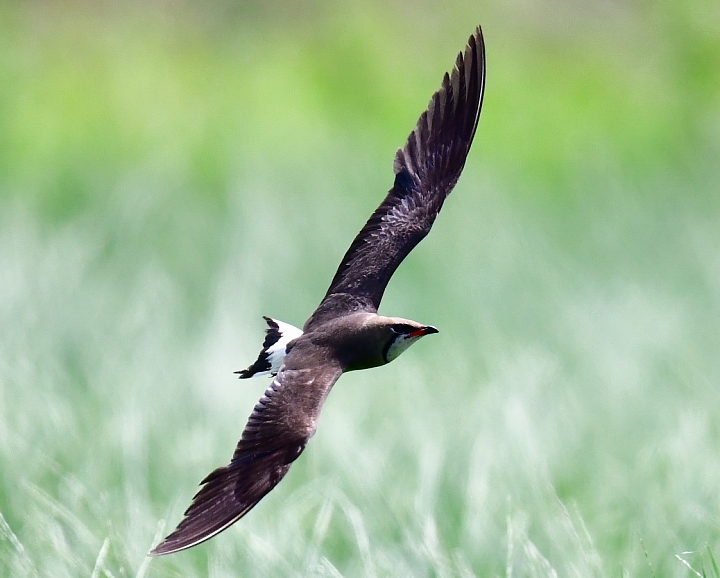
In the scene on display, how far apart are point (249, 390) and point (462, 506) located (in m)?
1.86

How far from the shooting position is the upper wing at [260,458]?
3670 mm

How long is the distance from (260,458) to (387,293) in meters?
4.66

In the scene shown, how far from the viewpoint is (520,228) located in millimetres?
9586

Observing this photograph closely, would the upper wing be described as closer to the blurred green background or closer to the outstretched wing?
the outstretched wing

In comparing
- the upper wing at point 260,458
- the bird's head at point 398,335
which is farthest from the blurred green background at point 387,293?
the bird's head at point 398,335

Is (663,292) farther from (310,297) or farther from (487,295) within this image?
(310,297)

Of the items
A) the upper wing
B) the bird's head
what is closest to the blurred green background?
the upper wing

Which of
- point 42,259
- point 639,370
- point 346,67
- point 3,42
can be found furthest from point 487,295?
point 3,42

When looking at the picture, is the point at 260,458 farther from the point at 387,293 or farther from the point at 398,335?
the point at 387,293

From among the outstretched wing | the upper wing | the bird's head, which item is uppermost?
the outstretched wing

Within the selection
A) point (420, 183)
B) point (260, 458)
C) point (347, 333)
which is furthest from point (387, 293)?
point (260, 458)

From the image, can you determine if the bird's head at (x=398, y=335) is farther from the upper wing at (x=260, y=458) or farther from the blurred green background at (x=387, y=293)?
the blurred green background at (x=387, y=293)

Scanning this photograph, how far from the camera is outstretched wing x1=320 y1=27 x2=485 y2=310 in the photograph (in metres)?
4.64

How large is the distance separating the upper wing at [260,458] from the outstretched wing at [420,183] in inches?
29.7
